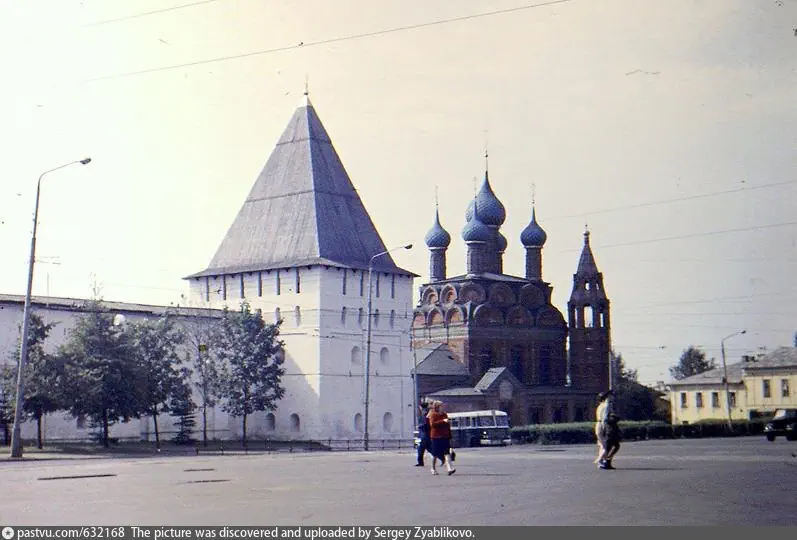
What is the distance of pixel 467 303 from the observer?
10812 cm

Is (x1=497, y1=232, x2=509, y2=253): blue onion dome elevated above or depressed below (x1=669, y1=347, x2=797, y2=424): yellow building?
above

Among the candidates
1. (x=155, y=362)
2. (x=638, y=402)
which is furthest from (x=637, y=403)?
(x=155, y=362)

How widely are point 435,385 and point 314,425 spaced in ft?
78.7

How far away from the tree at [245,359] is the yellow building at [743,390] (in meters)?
29.3

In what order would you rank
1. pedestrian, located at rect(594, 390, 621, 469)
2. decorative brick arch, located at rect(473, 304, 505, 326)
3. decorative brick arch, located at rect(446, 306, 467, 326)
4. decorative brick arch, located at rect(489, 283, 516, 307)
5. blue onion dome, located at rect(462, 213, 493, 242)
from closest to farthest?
pedestrian, located at rect(594, 390, 621, 469) < decorative brick arch, located at rect(473, 304, 505, 326) < decorative brick arch, located at rect(446, 306, 467, 326) < decorative brick arch, located at rect(489, 283, 516, 307) < blue onion dome, located at rect(462, 213, 493, 242)

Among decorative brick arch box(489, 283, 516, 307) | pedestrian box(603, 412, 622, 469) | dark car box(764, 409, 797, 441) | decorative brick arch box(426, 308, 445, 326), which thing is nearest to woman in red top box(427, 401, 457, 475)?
pedestrian box(603, 412, 622, 469)

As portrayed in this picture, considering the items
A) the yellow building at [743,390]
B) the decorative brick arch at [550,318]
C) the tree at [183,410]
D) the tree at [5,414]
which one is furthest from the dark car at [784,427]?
the decorative brick arch at [550,318]

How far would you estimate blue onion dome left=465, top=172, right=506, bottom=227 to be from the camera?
112062mm

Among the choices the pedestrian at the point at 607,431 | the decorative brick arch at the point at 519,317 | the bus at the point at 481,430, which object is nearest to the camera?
the pedestrian at the point at 607,431

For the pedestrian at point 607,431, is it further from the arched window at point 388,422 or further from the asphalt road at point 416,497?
the arched window at point 388,422

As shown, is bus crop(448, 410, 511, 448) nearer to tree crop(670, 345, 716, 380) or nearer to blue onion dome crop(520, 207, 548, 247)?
blue onion dome crop(520, 207, 548, 247)

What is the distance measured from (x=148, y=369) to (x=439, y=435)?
34.1 m

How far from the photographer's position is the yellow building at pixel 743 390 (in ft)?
265

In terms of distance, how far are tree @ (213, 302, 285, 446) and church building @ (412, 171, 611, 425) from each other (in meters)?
29.9
